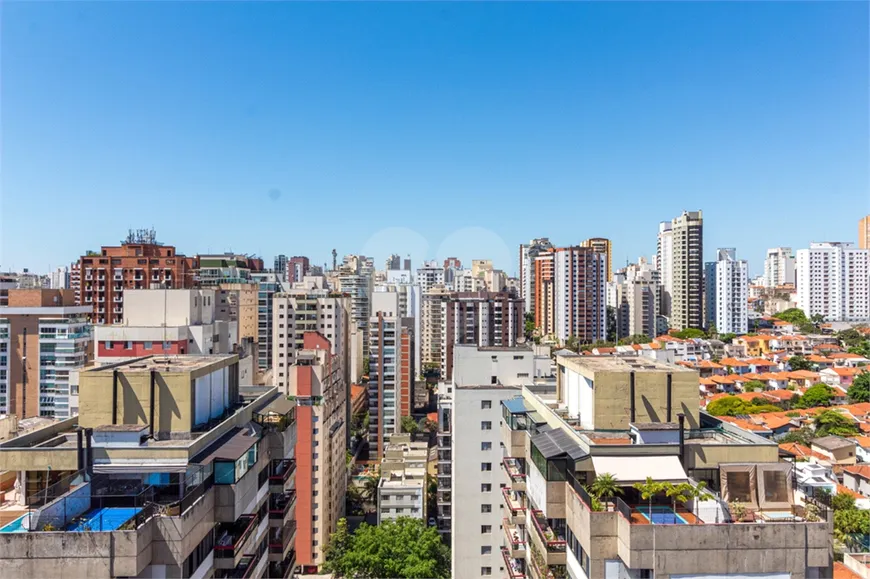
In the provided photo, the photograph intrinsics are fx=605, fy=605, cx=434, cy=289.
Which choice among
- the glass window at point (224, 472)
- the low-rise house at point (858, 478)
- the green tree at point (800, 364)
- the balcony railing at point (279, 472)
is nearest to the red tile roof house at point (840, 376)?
the green tree at point (800, 364)

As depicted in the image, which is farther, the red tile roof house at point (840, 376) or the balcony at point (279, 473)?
the red tile roof house at point (840, 376)

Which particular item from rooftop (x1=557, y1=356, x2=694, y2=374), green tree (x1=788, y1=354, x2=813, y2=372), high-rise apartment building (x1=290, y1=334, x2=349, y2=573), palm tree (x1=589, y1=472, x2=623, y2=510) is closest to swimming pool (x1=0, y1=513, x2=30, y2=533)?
palm tree (x1=589, y1=472, x2=623, y2=510)

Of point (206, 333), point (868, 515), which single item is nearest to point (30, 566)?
point (206, 333)

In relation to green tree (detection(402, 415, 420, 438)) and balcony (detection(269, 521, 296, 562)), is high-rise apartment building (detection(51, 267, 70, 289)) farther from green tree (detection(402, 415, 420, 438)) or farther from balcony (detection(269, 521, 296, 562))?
balcony (detection(269, 521, 296, 562))

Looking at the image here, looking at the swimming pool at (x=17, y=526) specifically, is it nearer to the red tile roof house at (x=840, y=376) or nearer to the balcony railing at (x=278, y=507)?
the balcony railing at (x=278, y=507)

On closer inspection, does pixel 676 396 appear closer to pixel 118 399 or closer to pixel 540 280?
pixel 118 399
